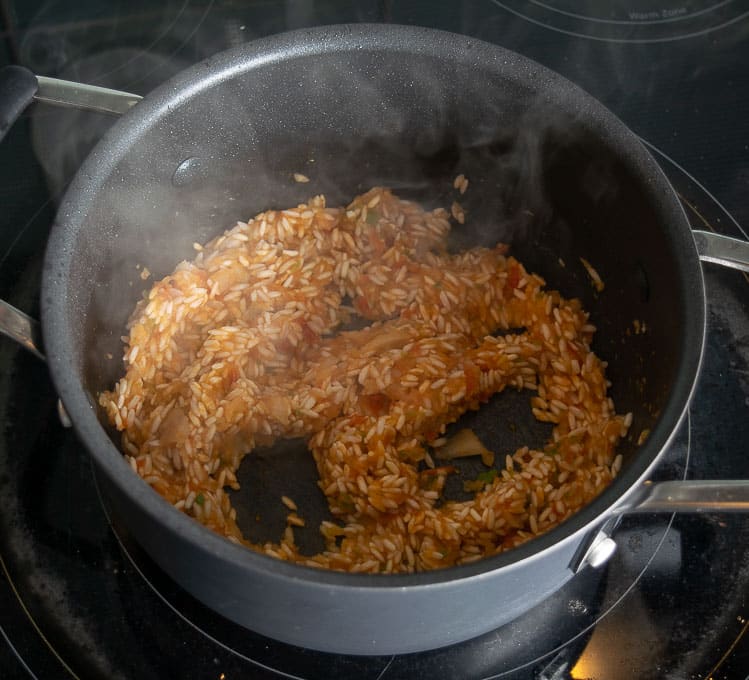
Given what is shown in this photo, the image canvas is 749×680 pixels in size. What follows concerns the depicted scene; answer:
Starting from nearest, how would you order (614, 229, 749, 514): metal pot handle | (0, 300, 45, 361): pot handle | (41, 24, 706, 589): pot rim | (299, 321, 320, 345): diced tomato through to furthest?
(41, 24, 706, 589): pot rim, (614, 229, 749, 514): metal pot handle, (0, 300, 45, 361): pot handle, (299, 321, 320, 345): diced tomato

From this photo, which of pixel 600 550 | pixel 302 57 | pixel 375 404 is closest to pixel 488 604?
pixel 600 550

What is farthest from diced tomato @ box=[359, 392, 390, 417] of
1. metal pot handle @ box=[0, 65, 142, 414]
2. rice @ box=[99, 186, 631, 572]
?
metal pot handle @ box=[0, 65, 142, 414]

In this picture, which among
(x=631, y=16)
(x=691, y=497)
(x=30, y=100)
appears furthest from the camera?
(x=631, y=16)

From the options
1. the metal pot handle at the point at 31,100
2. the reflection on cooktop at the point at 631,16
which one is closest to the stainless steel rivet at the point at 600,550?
the metal pot handle at the point at 31,100

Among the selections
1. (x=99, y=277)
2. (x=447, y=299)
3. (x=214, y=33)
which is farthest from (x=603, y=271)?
(x=214, y=33)

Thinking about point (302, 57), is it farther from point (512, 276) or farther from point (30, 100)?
point (512, 276)

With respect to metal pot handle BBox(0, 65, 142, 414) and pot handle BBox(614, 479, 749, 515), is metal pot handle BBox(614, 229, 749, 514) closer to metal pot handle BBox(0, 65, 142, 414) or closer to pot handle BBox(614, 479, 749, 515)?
pot handle BBox(614, 479, 749, 515)

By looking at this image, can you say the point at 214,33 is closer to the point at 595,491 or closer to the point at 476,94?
the point at 476,94
